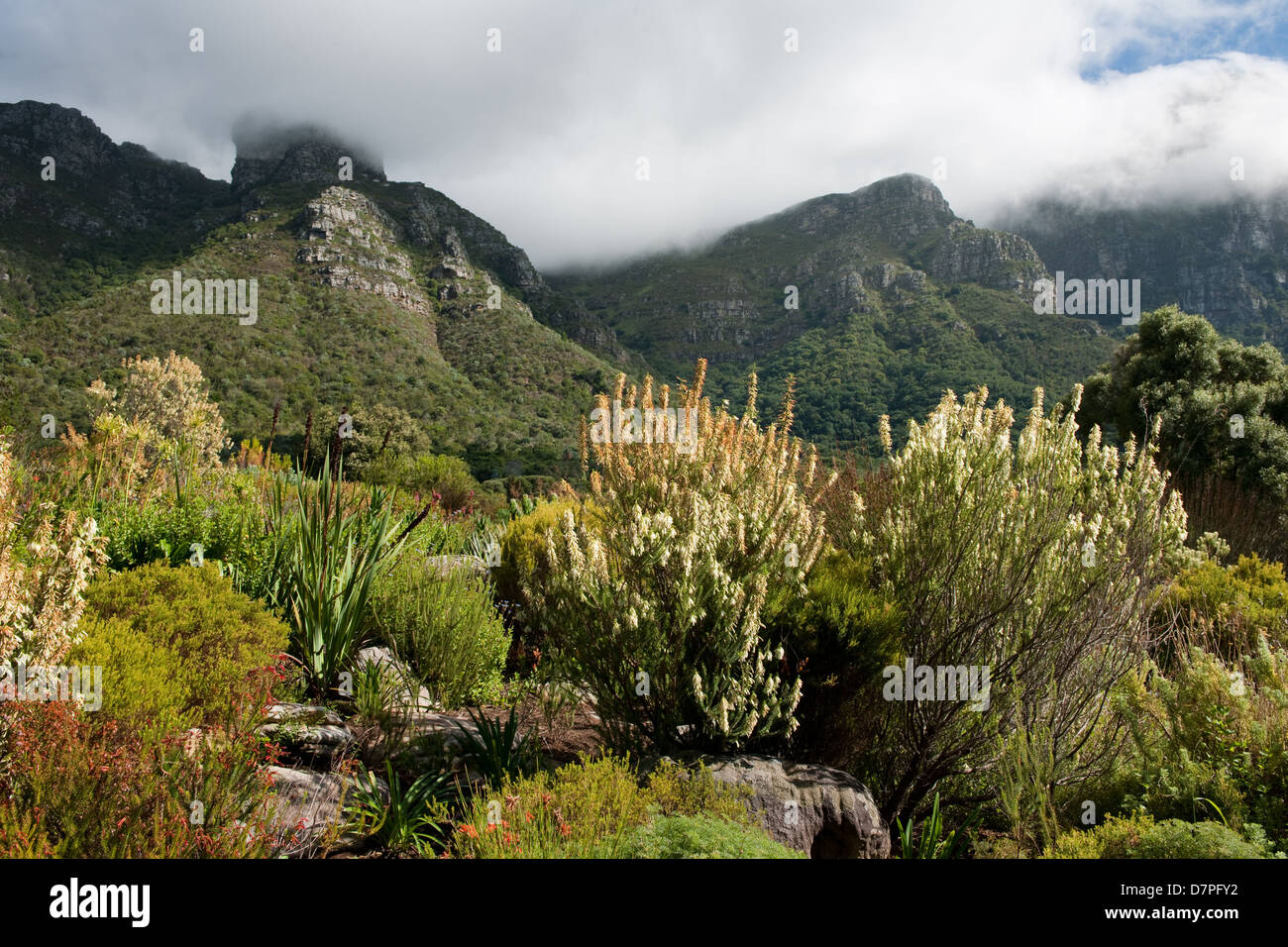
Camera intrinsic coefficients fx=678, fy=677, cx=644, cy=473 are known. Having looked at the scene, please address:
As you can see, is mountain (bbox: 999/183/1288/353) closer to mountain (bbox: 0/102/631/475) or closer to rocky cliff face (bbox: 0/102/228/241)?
mountain (bbox: 0/102/631/475)

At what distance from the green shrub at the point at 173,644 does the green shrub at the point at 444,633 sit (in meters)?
0.96

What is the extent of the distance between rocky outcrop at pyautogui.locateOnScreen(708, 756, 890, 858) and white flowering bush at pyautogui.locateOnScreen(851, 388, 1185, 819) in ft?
2.28

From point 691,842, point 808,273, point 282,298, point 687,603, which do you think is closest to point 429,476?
point 687,603

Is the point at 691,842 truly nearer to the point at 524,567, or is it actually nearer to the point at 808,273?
the point at 524,567

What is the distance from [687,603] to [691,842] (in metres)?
1.11

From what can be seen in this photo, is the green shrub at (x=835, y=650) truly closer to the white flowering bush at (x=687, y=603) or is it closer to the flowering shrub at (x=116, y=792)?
the white flowering bush at (x=687, y=603)

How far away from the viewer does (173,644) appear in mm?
3564

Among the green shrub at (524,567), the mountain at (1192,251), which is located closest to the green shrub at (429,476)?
the green shrub at (524,567)

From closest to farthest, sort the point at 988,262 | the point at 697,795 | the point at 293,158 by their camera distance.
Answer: the point at 697,795, the point at 988,262, the point at 293,158

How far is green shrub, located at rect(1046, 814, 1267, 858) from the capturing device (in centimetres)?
254

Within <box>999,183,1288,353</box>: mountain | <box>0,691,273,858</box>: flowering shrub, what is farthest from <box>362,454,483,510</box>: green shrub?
<box>999,183,1288,353</box>: mountain

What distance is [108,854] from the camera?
231 cm
